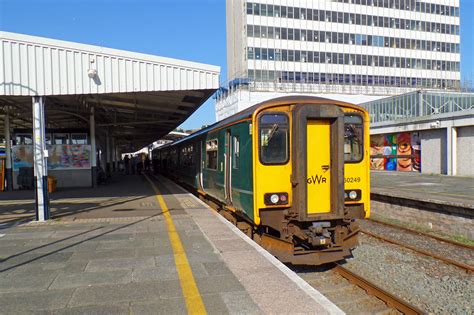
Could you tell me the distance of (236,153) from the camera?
7.98 metres

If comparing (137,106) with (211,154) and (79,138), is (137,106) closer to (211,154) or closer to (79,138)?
(79,138)

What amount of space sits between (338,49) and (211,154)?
52511mm

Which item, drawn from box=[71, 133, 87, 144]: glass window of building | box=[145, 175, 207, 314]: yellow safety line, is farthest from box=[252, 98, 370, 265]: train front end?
box=[71, 133, 87, 144]: glass window of building

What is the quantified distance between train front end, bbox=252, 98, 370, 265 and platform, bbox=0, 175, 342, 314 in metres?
0.80

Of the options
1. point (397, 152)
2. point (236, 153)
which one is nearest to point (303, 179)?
point (236, 153)

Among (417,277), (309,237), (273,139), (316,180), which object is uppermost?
(273,139)

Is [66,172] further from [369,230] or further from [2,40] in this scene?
[369,230]

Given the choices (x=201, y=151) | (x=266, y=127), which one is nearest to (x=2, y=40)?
(x=201, y=151)

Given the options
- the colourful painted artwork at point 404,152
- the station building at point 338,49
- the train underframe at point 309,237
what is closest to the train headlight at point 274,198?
the train underframe at point 309,237

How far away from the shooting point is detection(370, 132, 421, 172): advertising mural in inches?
1104

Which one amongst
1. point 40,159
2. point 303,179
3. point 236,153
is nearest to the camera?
point 303,179

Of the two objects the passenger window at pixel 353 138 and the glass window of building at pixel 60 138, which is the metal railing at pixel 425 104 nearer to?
the passenger window at pixel 353 138

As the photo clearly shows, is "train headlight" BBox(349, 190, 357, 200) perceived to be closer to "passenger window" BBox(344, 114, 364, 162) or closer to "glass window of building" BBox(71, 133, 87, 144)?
"passenger window" BBox(344, 114, 364, 162)

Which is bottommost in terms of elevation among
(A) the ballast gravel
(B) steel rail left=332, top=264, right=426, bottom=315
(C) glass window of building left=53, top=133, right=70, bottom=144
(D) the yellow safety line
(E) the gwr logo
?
(A) the ballast gravel
